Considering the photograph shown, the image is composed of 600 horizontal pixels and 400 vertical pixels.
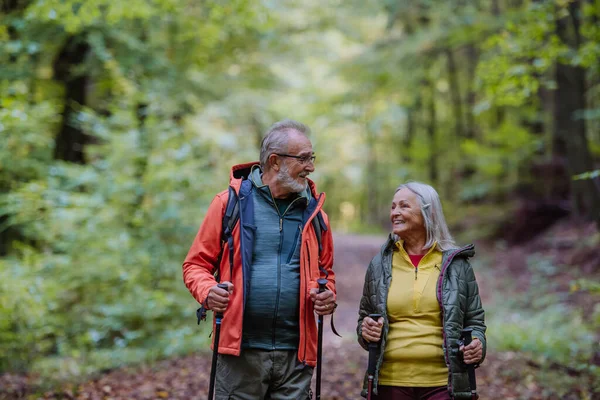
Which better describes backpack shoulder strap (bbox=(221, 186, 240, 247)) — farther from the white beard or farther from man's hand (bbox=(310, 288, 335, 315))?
man's hand (bbox=(310, 288, 335, 315))

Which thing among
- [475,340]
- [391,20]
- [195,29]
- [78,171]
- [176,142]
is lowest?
[475,340]

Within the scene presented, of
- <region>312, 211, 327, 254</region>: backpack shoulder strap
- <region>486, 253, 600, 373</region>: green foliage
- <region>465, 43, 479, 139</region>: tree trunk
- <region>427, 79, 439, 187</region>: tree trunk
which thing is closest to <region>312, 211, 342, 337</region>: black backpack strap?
<region>312, 211, 327, 254</region>: backpack shoulder strap

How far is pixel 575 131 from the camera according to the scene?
12391mm

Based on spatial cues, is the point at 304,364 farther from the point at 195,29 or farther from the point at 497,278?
the point at 497,278

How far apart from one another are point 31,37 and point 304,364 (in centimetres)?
842

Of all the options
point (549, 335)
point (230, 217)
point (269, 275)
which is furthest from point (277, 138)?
point (549, 335)

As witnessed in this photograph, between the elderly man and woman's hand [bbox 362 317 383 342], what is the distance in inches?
9.7

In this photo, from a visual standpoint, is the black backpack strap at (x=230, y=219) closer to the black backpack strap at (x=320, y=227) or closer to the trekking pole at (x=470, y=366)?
the black backpack strap at (x=320, y=227)

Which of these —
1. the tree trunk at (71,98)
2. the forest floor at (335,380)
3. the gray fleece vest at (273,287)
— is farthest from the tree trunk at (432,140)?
the gray fleece vest at (273,287)

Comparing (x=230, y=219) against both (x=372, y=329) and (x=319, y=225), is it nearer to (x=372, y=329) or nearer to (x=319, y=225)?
(x=319, y=225)

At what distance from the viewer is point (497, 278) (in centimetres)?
1418

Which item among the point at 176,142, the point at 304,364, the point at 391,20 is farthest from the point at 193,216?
the point at 391,20

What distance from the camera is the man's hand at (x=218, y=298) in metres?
3.00

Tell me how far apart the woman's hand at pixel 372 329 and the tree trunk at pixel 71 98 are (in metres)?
9.63
